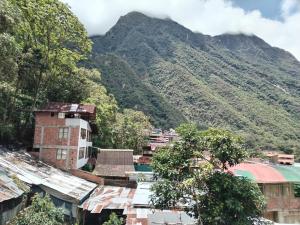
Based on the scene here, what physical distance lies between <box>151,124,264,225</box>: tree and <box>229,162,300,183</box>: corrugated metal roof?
827 cm

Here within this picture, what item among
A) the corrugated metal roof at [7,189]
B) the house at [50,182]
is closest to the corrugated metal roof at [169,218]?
the house at [50,182]

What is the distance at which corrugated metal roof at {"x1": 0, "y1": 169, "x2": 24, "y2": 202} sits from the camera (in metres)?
15.9

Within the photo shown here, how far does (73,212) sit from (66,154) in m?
8.64

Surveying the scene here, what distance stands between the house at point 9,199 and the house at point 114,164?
1672 centimetres

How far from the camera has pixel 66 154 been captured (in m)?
30.3

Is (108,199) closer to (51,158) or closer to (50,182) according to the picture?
(50,182)

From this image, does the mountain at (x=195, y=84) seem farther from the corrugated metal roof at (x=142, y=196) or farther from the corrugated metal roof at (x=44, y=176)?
the corrugated metal roof at (x=142, y=196)

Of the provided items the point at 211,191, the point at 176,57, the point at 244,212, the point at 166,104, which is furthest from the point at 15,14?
the point at 176,57

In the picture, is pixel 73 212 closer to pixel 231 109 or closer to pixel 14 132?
pixel 14 132

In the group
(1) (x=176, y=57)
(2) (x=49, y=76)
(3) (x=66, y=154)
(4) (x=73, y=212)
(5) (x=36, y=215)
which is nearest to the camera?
(5) (x=36, y=215)

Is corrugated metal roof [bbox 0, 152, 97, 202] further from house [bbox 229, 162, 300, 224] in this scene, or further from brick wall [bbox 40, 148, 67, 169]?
house [bbox 229, 162, 300, 224]

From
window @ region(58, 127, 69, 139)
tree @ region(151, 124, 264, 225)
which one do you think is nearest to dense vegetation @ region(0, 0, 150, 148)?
window @ region(58, 127, 69, 139)

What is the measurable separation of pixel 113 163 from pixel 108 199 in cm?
1132

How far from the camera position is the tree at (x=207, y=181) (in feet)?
46.3
